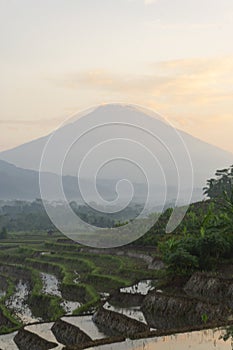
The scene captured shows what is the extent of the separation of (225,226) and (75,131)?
7470 millimetres

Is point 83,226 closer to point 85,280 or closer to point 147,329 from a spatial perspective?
point 85,280

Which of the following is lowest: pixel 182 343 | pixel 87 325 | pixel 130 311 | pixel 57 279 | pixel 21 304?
pixel 21 304

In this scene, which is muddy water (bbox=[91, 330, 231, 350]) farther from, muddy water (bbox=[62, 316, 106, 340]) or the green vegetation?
muddy water (bbox=[62, 316, 106, 340])

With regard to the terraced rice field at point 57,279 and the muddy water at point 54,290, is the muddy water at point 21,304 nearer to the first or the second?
the terraced rice field at point 57,279

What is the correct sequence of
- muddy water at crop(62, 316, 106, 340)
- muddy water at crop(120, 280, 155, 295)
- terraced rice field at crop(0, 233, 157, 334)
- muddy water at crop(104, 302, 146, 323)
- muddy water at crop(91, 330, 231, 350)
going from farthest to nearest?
terraced rice field at crop(0, 233, 157, 334)
muddy water at crop(120, 280, 155, 295)
muddy water at crop(104, 302, 146, 323)
muddy water at crop(62, 316, 106, 340)
muddy water at crop(91, 330, 231, 350)

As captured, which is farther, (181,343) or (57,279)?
(57,279)

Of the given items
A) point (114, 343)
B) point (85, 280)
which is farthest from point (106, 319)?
point (85, 280)

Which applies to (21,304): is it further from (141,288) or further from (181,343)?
(181,343)

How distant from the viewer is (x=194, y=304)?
1209 centimetres

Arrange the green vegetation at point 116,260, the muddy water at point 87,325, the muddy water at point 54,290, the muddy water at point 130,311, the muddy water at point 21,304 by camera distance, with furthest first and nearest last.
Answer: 1. the muddy water at point 54,290
2. the muddy water at point 21,304
3. the green vegetation at point 116,260
4. the muddy water at point 130,311
5. the muddy water at point 87,325

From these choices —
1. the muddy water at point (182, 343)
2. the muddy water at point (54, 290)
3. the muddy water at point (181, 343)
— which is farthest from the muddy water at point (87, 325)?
the muddy water at point (54, 290)

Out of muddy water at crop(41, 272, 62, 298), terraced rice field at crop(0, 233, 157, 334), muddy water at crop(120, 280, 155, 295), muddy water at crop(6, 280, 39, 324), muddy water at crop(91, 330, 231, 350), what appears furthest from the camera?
muddy water at crop(41, 272, 62, 298)

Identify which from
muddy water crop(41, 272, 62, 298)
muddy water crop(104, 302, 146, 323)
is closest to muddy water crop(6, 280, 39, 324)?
muddy water crop(41, 272, 62, 298)

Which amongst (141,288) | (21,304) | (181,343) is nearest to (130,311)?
(141,288)
